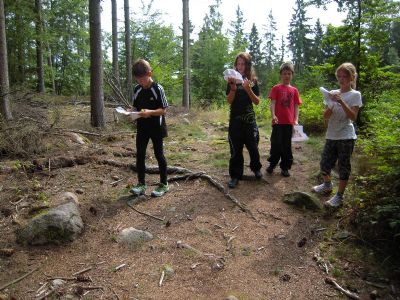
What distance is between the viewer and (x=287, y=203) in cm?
510

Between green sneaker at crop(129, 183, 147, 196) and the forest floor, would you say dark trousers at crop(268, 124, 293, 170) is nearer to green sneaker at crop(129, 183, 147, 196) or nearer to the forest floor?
the forest floor

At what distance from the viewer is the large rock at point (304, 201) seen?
4.91 m

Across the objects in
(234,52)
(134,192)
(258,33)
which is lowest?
(134,192)

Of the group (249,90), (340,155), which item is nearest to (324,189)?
(340,155)

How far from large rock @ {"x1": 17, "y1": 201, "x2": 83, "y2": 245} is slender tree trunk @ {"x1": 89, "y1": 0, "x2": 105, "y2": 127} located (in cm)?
580

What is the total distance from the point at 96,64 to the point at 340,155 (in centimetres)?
701

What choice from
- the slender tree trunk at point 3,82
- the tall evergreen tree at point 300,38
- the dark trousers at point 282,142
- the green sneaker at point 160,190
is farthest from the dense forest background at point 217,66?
the tall evergreen tree at point 300,38

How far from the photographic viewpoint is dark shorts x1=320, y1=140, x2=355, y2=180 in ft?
15.6

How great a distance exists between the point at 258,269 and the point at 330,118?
8.17 ft

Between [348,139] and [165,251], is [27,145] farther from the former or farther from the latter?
[348,139]

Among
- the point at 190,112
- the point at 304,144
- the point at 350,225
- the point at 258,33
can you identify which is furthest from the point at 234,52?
the point at 258,33

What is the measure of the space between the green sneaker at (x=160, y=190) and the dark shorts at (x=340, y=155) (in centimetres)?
244

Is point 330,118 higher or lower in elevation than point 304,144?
higher

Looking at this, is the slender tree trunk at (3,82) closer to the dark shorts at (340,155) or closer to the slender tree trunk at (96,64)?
the slender tree trunk at (96,64)
